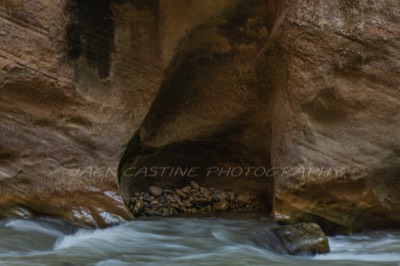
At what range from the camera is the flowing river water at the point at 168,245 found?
444cm

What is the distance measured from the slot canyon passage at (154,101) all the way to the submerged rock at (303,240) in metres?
0.69

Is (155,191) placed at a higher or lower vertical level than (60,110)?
lower

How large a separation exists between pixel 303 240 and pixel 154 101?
6.76 ft

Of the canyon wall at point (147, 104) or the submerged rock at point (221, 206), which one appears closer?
the canyon wall at point (147, 104)

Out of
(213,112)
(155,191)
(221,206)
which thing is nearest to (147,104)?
(213,112)

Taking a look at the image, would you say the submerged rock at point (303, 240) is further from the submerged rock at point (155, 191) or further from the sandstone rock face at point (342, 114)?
the submerged rock at point (155, 191)

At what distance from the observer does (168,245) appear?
495 cm

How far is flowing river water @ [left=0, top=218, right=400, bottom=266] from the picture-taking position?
4441 millimetres

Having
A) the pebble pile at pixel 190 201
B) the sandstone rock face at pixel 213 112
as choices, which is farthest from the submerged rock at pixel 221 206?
the sandstone rock face at pixel 213 112

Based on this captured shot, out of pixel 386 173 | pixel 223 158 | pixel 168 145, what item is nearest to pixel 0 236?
pixel 168 145

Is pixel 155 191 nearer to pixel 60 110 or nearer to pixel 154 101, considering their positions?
pixel 154 101

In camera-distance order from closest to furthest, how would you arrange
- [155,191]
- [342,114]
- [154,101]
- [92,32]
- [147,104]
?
[342,114]
[92,32]
[147,104]
[154,101]
[155,191]

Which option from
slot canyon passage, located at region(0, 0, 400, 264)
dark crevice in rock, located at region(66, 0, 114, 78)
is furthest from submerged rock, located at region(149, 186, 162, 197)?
dark crevice in rock, located at region(66, 0, 114, 78)

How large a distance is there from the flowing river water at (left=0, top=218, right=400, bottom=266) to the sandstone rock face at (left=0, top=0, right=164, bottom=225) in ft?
0.91
